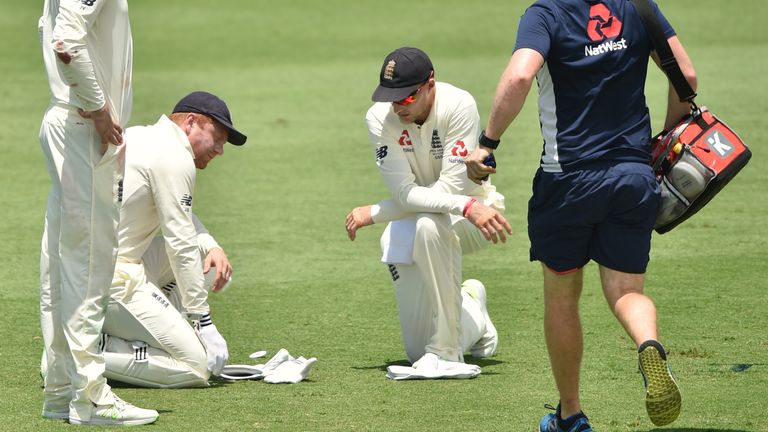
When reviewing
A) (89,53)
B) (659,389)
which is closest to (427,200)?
(89,53)

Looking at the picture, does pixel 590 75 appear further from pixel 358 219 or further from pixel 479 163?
pixel 358 219

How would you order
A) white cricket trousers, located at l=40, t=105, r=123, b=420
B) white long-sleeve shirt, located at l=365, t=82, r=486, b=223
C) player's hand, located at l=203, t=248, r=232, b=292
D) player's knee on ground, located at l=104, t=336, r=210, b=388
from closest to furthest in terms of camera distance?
white cricket trousers, located at l=40, t=105, r=123, b=420 < player's knee on ground, located at l=104, t=336, r=210, b=388 < player's hand, located at l=203, t=248, r=232, b=292 < white long-sleeve shirt, located at l=365, t=82, r=486, b=223

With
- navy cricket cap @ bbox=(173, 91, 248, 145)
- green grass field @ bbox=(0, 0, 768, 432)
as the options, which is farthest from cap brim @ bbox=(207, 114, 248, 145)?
green grass field @ bbox=(0, 0, 768, 432)

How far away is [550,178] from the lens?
17.4 ft

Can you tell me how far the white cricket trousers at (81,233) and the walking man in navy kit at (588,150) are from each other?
159cm

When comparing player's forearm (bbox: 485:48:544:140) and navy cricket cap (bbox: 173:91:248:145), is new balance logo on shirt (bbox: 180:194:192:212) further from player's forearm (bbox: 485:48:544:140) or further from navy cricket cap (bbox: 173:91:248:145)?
player's forearm (bbox: 485:48:544:140)

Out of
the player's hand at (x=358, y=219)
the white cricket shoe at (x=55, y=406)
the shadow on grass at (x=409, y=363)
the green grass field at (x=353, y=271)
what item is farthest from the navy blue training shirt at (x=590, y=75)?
the white cricket shoe at (x=55, y=406)

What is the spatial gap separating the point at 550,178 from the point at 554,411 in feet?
3.91

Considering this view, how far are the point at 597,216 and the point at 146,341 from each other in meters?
2.58

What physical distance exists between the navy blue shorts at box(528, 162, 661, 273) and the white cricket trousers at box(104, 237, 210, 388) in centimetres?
211

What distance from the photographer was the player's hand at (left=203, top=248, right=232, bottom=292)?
22.5ft

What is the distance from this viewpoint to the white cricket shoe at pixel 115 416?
564 cm

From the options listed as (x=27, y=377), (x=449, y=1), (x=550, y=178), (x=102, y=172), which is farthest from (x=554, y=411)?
(x=449, y=1)

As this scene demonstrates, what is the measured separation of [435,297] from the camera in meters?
6.98
